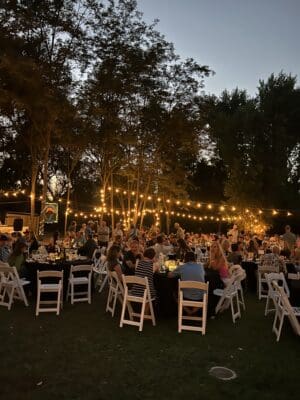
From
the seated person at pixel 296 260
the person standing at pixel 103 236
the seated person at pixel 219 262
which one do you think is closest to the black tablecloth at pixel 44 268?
the seated person at pixel 219 262

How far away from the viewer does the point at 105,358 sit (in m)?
5.08

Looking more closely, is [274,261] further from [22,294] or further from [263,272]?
[22,294]

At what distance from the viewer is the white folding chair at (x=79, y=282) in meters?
8.01

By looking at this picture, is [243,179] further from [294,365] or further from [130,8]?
[294,365]

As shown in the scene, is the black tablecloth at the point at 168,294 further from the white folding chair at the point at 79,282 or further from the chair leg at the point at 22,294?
the chair leg at the point at 22,294

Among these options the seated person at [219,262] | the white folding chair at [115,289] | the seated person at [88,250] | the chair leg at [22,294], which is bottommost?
the chair leg at [22,294]

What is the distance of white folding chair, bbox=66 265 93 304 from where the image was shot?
26.3ft

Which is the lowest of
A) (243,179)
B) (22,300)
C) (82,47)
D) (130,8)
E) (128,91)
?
(22,300)

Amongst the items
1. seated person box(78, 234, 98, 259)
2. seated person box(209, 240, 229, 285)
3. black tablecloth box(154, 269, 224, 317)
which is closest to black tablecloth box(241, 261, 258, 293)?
seated person box(209, 240, 229, 285)

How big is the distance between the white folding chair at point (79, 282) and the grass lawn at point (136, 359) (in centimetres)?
88

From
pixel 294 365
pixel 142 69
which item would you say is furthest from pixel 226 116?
pixel 294 365

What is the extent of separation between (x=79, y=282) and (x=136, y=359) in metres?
3.28

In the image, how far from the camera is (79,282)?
8.11 m

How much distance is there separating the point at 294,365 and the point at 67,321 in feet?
11.8
